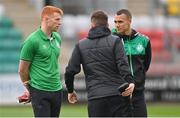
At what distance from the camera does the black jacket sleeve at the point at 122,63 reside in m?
9.46

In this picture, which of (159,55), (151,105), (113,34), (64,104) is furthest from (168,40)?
(113,34)

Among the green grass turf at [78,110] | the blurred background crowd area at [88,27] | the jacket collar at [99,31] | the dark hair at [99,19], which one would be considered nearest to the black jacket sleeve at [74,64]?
the jacket collar at [99,31]

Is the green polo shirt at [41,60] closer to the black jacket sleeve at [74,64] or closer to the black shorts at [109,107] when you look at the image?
the black jacket sleeve at [74,64]

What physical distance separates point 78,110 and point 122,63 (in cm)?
1127

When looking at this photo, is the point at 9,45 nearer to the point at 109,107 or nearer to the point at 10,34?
the point at 10,34

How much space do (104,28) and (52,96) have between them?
1.14 metres

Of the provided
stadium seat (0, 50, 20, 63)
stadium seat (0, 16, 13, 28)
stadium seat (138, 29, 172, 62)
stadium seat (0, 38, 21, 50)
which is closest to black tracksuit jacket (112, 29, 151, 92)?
stadium seat (138, 29, 172, 62)

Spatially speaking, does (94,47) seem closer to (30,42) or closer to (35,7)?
(30,42)

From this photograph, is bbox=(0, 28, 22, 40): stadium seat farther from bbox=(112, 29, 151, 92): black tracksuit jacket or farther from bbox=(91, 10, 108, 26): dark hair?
bbox=(91, 10, 108, 26): dark hair

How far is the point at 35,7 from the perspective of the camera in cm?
2714

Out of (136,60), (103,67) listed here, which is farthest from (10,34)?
(103,67)

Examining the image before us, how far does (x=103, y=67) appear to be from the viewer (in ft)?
31.5

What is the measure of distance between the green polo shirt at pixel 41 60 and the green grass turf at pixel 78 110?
8643mm

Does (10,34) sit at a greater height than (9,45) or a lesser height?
greater
